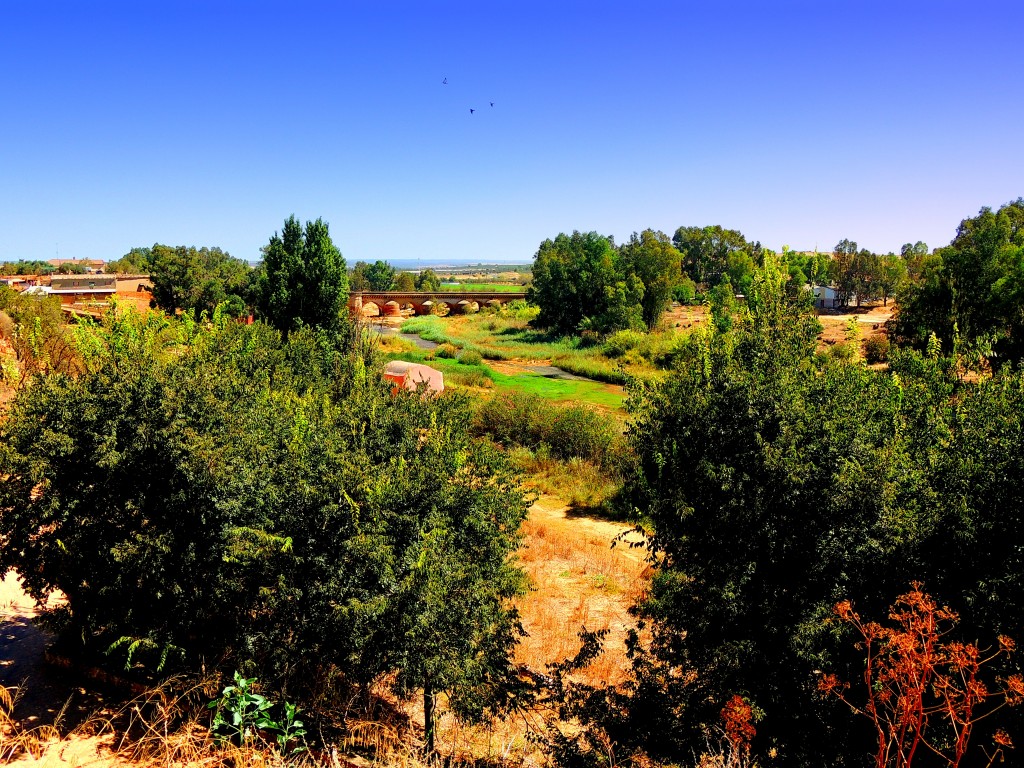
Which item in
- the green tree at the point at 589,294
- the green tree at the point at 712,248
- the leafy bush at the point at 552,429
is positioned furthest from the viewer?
the green tree at the point at 712,248

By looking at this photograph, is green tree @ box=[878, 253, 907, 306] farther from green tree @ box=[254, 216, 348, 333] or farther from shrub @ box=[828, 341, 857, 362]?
shrub @ box=[828, 341, 857, 362]

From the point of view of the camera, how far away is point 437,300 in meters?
109

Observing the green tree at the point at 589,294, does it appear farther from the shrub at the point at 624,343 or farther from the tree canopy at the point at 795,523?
the tree canopy at the point at 795,523

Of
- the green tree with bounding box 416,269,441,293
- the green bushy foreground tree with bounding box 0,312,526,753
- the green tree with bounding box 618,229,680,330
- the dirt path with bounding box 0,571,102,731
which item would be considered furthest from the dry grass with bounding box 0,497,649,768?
the green tree with bounding box 416,269,441,293

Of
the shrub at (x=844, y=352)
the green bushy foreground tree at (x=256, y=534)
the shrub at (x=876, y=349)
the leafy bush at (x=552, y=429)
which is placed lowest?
the leafy bush at (x=552, y=429)

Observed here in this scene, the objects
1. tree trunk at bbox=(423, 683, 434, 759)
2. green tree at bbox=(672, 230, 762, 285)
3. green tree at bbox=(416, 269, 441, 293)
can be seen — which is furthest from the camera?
green tree at bbox=(416, 269, 441, 293)

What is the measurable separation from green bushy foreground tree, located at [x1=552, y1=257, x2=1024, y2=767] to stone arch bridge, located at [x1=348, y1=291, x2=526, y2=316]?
9444 cm

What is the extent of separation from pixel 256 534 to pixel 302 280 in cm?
3261

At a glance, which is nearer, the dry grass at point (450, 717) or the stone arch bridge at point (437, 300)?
the dry grass at point (450, 717)

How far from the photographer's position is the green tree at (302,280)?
38.1 metres

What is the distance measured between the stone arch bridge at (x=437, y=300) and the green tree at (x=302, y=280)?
63298 millimetres

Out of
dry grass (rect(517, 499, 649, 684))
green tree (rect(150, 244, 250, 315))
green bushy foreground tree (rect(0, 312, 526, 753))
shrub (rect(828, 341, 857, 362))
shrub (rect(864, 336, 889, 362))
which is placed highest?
green tree (rect(150, 244, 250, 315))

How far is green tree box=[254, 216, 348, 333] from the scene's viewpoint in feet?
125

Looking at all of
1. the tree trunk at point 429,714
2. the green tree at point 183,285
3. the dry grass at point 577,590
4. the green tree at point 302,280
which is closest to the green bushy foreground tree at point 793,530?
the tree trunk at point 429,714
